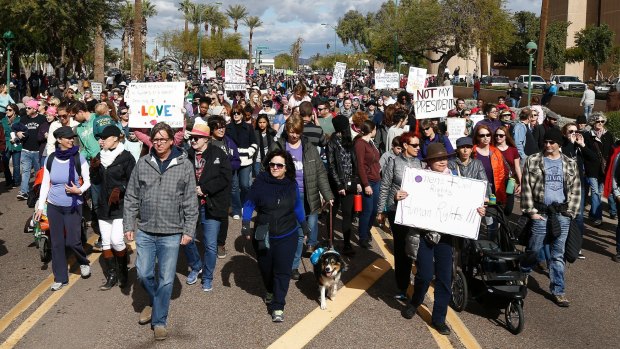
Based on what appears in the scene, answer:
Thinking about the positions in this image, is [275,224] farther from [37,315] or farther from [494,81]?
[494,81]

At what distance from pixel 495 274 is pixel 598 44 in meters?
62.5

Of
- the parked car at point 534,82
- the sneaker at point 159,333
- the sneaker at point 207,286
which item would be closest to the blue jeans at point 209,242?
the sneaker at point 207,286

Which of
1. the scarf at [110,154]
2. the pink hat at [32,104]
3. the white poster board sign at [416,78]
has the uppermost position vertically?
the white poster board sign at [416,78]

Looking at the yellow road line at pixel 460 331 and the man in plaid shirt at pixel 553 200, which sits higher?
the man in plaid shirt at pixel 553 200

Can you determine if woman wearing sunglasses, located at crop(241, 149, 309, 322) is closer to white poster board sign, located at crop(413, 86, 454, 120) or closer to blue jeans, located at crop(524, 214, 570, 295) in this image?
blue jeans, located at crop(524, 214, 570, 295)

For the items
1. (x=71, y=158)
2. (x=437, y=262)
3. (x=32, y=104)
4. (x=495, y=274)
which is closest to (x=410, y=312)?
(x=437, y=262)

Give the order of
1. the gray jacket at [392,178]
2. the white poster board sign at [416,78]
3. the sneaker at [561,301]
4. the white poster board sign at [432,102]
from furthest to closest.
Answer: the white poster board sign at [416,78]
the white poster board sign at [432,102]
the gray jacket at [392,178]
the sneaker at [561,301]

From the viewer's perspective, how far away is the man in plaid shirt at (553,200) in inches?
262

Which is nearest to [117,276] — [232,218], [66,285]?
[66,285]

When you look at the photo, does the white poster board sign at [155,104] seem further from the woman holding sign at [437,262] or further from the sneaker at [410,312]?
the sneaker at [410,312]

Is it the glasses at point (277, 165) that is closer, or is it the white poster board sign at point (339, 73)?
the glasses at point (277, 165)

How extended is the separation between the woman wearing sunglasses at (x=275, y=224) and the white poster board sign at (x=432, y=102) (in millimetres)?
5074

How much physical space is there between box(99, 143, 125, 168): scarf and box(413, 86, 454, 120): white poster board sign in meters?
5.34

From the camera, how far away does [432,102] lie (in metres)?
10.8
